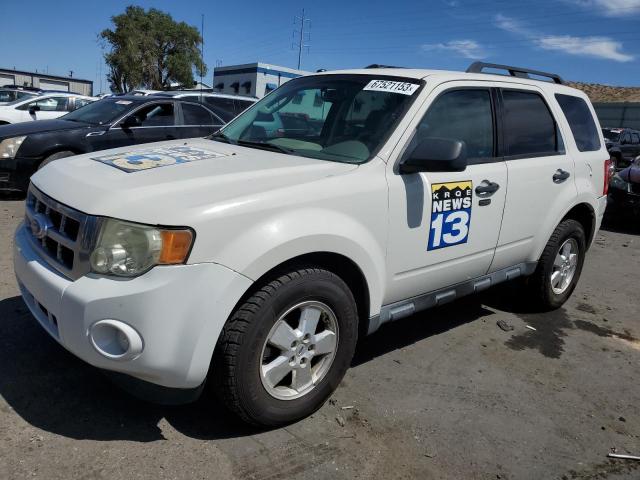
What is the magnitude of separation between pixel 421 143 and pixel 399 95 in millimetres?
471

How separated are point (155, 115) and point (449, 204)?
620cm

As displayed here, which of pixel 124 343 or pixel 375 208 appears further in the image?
pixel 375 208

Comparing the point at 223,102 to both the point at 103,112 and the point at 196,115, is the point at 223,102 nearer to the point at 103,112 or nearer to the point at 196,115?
the point at 196,115

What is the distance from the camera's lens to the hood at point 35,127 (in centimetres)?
737

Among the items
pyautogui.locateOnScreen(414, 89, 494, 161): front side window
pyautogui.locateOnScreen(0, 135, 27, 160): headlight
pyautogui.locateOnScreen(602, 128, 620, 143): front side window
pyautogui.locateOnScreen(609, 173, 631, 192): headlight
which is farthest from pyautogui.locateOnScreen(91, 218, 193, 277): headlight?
pyautogui.locateOnScreen(602, 128, 620, 143): front side window

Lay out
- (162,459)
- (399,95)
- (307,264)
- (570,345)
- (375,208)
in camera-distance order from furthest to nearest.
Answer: (570,345), (399,95), (375,208), (307,264), (162,459)

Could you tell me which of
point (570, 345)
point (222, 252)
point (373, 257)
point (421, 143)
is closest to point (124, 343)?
point (222, 252)

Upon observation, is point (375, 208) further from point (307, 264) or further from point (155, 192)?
point (155, 192)

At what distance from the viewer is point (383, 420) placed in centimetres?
285

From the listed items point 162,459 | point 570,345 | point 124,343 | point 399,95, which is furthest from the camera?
point 570,345

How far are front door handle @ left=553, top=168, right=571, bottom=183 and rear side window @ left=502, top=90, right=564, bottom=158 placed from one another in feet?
0.51

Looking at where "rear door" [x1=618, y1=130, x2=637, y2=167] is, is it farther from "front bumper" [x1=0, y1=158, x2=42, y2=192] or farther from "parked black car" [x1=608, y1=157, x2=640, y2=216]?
"front bumper" [x1=0, y1=158, x2=42, y2=192]

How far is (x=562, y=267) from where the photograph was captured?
179 inches

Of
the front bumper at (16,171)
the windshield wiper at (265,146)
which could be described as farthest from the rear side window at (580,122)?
the front bumper at (16,171)
